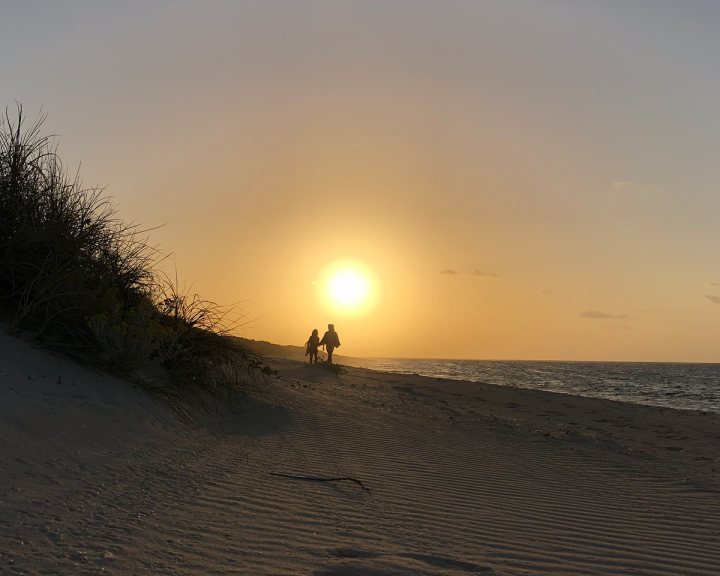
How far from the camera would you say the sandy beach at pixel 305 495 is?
3.43m

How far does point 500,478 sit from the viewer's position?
6926mm

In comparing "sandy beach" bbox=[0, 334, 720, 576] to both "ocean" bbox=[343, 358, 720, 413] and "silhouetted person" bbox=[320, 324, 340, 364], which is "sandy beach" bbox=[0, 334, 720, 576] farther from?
"ocean" bbox=[343, 358, 720, 413]

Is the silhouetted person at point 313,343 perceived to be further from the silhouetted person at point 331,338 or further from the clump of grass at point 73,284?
the clump of grass at point 73,284

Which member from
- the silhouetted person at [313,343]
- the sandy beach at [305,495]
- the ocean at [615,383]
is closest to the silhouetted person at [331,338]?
the silhouetted person at [313,343]

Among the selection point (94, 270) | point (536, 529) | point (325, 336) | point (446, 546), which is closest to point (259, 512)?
point (446, 546)

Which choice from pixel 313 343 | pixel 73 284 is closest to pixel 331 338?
pixel 313 343

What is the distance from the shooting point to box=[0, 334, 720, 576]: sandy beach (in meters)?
3.43

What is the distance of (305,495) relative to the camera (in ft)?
16.8

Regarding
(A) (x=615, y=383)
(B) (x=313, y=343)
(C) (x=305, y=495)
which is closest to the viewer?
(C) (x=305, y=495)

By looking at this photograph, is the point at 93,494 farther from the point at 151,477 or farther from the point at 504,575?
the point at 504,575

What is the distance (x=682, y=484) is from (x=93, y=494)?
23.5 ft

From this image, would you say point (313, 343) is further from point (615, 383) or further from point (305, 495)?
point (615, 383)

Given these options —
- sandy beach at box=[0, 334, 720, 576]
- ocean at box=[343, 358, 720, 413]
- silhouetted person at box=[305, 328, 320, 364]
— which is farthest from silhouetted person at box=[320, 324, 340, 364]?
sandy beach at box=[0, 334, 720, 576]

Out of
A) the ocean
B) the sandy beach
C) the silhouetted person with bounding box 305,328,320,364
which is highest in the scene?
the silhouetted person with bounding box 305,328,320,364
